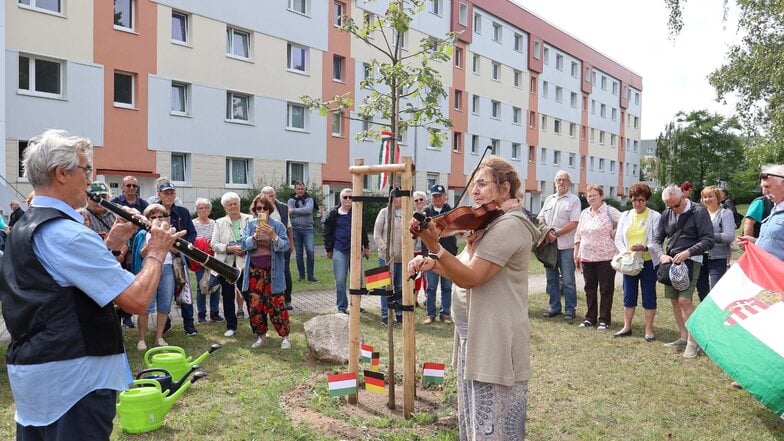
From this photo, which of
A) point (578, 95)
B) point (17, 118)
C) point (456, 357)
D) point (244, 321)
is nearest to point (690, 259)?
point (456, 357)

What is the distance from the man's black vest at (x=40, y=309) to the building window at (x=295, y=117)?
2486 cm

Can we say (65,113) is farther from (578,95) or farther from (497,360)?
(578,95)

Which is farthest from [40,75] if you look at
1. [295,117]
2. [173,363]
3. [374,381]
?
[374,381]

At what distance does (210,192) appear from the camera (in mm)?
23578

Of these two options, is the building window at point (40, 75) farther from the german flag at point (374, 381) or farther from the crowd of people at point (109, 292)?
the german flag at point (374, 381)

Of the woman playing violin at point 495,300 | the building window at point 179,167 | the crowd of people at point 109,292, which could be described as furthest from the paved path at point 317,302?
the building window at point 179,167

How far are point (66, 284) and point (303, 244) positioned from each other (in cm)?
1070

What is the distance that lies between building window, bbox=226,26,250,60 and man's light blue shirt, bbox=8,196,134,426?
76.7 feet

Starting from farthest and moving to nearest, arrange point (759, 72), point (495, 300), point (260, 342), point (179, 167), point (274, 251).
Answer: point (179, 167) < point (759, 72) < point (274, 251) < point (260, 342) < point (495, 300)

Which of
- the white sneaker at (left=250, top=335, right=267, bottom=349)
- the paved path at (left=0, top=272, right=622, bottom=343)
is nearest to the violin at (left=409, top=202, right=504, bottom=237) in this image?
the white sneaker at (left=250, top=335, right=267, bottom=349)

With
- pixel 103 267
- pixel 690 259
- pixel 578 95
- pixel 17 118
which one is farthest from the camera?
pixel 578 95

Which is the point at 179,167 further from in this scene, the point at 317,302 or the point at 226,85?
the point at 317,302

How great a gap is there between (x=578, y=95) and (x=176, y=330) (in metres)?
47.9

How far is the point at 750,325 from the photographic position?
191 inches
